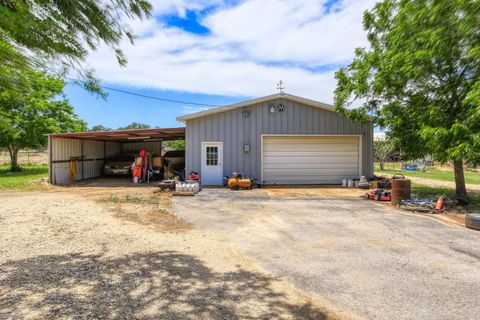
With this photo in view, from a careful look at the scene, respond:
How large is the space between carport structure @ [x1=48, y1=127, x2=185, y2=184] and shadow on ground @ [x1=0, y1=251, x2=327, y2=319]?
965 centimetres

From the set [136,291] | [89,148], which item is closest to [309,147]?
[136,291]

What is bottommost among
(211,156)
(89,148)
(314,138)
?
(211,156)

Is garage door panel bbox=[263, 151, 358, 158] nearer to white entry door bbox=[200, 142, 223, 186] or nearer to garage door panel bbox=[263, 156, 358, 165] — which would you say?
garage door panel bbox=[263, 156, 358, 165]

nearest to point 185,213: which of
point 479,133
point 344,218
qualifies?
point 344,218

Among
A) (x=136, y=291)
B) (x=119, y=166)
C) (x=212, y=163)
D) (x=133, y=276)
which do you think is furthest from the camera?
(x=119, y=166)

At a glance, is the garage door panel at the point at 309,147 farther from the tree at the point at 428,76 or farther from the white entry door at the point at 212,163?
the tree at the point at 428,76

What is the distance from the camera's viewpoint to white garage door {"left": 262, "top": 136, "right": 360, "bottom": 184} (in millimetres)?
13227

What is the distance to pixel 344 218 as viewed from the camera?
7.21m

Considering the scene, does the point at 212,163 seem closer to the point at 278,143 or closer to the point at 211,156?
the point at 211,156

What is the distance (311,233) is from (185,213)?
321cm

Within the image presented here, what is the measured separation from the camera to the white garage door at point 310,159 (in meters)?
13.2

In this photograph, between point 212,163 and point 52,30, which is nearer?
point 52,30

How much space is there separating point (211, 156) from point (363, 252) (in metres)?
8.78

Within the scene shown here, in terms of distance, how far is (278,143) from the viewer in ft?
43.4
